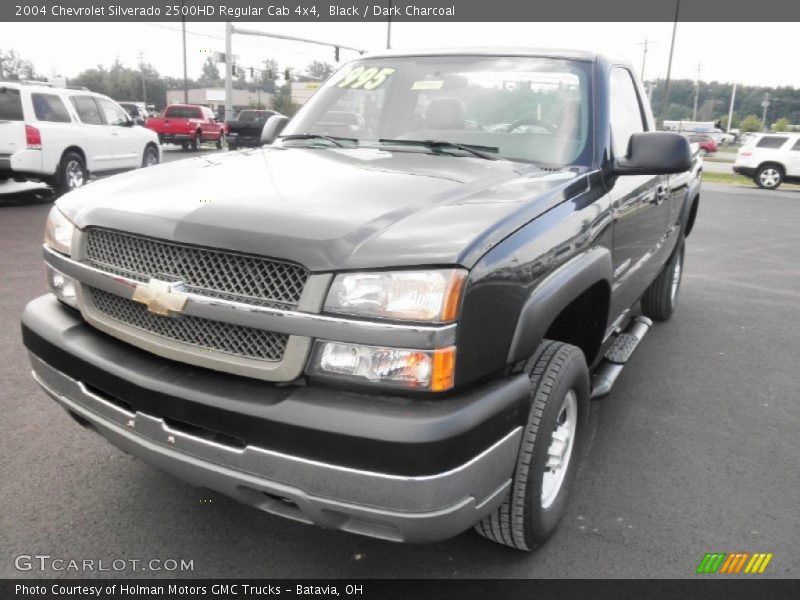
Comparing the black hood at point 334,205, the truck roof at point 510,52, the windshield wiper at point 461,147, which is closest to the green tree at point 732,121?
the truck roof at point 510,52

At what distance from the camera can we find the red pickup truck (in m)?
28.1

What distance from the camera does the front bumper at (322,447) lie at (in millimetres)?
1859

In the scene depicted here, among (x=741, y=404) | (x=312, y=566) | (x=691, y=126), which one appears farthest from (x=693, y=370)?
(x=691, y=126)

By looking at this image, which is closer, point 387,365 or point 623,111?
point 387,365

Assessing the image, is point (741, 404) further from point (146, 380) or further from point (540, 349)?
point (146, 380)

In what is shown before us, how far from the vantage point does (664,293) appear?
18.7ft

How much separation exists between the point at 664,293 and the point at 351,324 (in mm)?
4420

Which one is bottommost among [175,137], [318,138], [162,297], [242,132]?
[175,137]

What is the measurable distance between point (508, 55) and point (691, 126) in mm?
83808

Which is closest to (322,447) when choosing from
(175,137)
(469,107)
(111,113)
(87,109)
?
(469,107)

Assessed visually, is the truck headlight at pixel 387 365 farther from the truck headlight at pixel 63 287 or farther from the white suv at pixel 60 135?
the white suv at pixel 60 135

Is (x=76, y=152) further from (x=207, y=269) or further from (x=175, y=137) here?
(x=175, y=137)

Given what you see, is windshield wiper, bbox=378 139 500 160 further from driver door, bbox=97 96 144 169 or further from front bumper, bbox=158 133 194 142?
front bumper, bbox=158 133 194 142

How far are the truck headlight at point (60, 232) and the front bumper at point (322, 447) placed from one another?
0.51m
